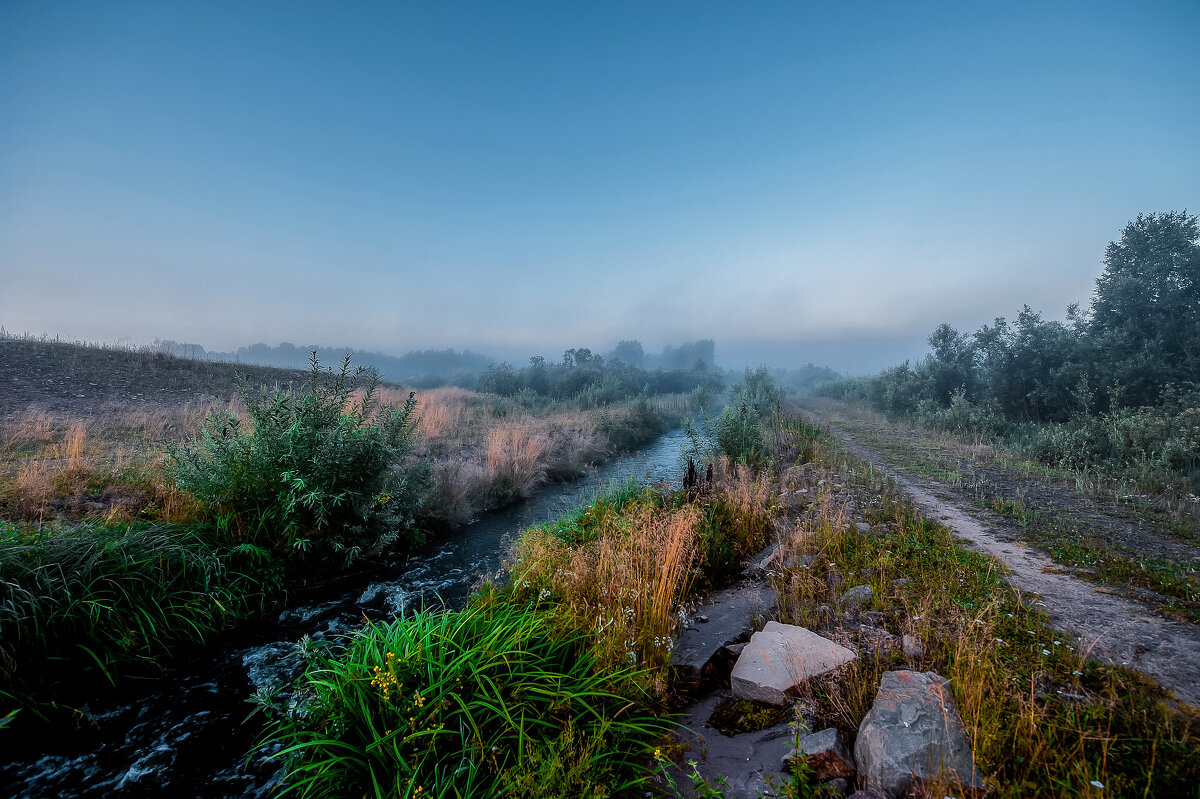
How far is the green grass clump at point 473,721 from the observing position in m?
2.64

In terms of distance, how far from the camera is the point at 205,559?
217 inches

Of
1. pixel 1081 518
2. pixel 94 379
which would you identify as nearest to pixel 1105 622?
pixel 1081 518

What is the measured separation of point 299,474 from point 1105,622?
9470mm

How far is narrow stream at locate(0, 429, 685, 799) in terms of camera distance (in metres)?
3.24

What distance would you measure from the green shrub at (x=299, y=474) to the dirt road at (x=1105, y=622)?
8181mm

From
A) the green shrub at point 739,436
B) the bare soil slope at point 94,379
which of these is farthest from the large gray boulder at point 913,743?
the bare soil slope at point 94,379

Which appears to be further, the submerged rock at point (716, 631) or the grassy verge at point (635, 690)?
the submerged rock at point (716, 631)

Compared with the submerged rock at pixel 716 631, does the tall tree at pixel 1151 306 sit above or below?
above

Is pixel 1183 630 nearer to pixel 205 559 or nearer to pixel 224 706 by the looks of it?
pixel 224 706

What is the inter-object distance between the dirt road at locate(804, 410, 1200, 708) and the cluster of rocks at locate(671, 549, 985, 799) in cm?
135

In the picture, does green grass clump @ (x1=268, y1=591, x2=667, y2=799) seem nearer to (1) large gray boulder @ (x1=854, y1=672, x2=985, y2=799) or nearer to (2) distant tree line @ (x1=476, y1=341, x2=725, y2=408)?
(1) large gray boulder @ (x1=854, y1=672, x2=985, y2=799)

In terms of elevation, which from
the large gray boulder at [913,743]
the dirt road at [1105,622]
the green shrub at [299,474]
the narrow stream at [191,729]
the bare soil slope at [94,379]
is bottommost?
the narrow stream at [191,729]

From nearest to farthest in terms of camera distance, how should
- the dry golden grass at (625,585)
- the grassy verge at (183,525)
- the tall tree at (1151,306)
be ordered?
the dry golden grass at (625,585), the grassy verge at (183,525), the tall tree at (1151,306)

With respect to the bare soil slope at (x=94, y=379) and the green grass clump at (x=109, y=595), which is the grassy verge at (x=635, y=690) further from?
the bare soil slope at (x=94, y=379)
